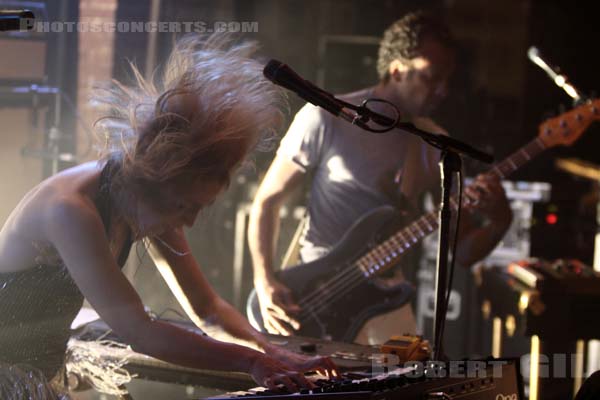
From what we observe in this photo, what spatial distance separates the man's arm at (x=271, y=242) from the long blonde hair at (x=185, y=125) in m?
1.34

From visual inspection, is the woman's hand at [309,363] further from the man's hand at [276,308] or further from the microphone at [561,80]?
the microphone at [561,80]

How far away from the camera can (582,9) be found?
7.51 meters

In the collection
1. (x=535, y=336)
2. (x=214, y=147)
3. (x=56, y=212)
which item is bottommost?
(x=535, y=336)

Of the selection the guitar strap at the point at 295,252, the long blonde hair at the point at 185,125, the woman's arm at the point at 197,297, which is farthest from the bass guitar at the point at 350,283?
the long blonde hair at the point at 185,125

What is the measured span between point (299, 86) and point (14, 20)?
704mm

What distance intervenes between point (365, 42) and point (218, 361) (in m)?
4.49

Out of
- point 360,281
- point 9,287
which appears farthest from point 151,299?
point 9,287

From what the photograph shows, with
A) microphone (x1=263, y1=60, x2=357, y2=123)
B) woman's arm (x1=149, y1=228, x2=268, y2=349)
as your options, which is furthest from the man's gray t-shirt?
Result: microphone (x1=263, y1=60, x2=357, y2=123)

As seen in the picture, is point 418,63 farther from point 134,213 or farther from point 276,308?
point 134,213

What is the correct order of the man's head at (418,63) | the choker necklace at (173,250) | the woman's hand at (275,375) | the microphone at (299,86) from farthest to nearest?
the man's head at (418,63), the choker necklace at (173,250), the microphone at (299,86), the woman's hand at (275,375)

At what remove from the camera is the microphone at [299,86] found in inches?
89.7

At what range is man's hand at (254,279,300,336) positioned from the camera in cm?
369

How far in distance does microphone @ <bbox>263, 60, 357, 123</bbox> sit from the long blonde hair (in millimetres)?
132

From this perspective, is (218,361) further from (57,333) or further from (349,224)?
(349,224)
